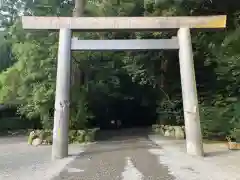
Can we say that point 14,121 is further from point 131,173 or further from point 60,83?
point 131,173

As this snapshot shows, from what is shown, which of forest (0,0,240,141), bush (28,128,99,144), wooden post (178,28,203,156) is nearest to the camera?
wooden post (178,28,203,156)

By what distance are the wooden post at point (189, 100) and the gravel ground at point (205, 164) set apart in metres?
0.38

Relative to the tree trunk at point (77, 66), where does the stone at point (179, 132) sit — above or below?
below

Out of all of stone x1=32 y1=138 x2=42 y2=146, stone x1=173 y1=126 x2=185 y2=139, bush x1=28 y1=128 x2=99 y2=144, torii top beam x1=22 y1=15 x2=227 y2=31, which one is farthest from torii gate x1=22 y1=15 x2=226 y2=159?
stone x1=173 y1=126 x2=185 y2=139

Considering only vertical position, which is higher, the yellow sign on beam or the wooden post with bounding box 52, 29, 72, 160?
the yellow sign on beam

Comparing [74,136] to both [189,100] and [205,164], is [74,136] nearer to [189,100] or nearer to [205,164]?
[189,100]

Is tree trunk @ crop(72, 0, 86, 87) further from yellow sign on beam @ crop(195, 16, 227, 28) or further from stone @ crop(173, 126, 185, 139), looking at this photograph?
yellow sign on beam @ crop(195, 16, 227, 28)

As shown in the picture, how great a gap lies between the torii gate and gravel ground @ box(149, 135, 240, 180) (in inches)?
27.0

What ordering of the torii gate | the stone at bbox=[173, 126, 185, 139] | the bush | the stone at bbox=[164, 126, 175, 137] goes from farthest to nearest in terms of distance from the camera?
the stone at bbox=[164, 126, 175, 137] → the stone at bbox=[173, 126, 185, 139] → the bush → the torii gate

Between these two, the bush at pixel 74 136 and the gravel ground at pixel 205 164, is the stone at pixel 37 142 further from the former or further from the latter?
the gravel ground at pixel 205 164

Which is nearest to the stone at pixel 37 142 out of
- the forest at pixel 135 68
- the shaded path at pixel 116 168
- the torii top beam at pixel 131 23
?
the forest at pixel 135 68

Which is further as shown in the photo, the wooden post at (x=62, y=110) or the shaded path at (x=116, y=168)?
the wooden post at (x=62, y=110)

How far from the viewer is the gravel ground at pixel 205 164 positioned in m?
6.07

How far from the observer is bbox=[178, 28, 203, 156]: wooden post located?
331 inches
